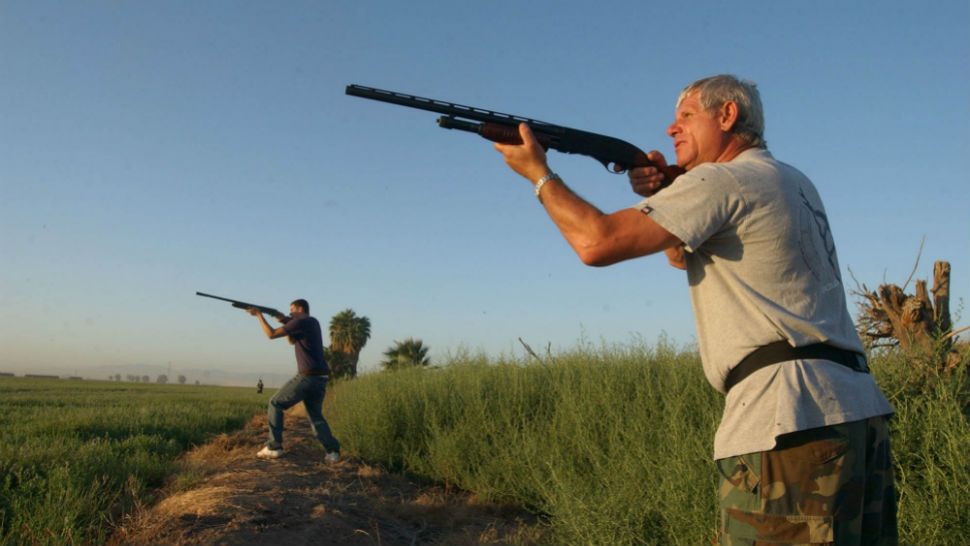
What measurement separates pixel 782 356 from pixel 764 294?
0.62 feet

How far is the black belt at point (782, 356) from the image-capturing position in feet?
6.50

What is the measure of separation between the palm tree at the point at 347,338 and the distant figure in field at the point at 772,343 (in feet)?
117

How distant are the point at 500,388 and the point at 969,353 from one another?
5699 millimetres

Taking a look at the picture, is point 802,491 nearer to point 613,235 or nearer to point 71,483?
point 613,235

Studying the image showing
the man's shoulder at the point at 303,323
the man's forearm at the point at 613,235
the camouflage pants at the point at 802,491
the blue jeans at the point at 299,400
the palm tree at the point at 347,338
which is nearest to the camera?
the camouflage pants at the point at 802,491

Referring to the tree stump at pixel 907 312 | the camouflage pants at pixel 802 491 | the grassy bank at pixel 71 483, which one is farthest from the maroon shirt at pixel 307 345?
the camouflage pants at pixel 802 491

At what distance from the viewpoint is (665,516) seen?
5.24m

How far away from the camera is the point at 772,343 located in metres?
2.00

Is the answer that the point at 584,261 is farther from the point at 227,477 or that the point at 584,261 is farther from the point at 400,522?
the point at 227,477

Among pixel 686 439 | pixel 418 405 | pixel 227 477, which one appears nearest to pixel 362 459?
pixel 418 405

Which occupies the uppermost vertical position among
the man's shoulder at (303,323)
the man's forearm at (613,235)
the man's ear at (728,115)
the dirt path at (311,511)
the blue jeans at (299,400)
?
the man's ear at (728,115)

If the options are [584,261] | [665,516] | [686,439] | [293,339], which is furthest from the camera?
[293,339]

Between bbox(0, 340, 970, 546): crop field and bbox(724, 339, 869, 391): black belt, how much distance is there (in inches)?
127

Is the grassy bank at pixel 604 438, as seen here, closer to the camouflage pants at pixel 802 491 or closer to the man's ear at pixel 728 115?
the camouflage pants at pixel 802 491
